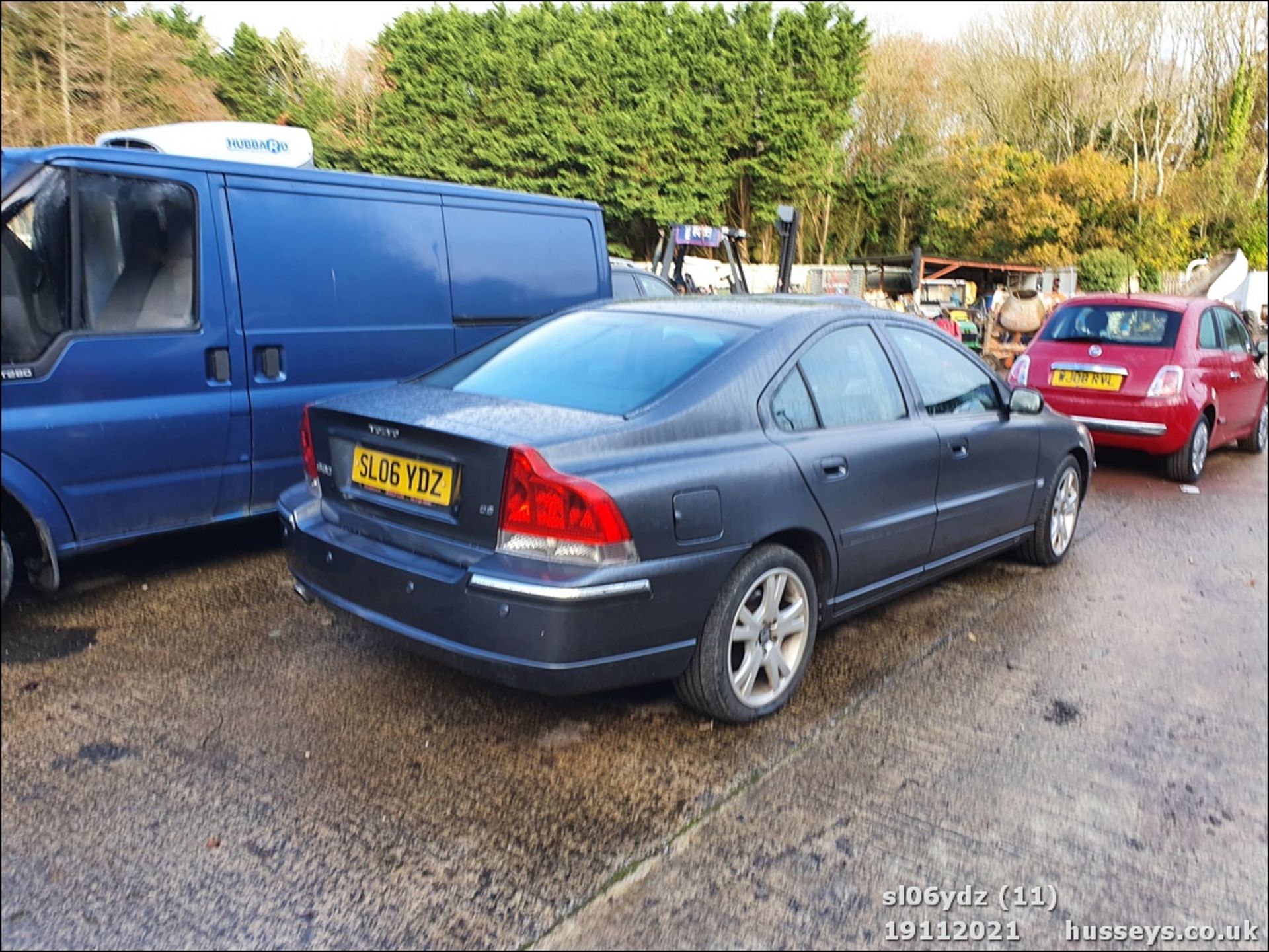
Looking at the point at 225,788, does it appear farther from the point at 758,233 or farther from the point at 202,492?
the point at 758,233

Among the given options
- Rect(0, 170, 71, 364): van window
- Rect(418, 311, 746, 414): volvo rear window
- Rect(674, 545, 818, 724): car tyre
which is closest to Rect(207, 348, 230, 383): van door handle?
Rect(0, 170, 71, 364): van window

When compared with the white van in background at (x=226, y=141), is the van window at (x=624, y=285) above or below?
below

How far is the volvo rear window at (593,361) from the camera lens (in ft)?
11.0

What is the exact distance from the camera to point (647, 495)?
2918mm

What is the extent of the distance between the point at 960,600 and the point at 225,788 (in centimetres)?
343

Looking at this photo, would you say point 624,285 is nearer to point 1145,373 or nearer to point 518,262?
point 518,262

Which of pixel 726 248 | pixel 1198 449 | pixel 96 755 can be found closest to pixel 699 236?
pixel 726 248

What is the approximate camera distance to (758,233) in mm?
34344

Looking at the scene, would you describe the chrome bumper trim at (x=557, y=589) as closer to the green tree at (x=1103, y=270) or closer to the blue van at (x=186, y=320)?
the blue van at (x=186, y=320)

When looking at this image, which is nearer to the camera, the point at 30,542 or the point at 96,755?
the point at 96,755

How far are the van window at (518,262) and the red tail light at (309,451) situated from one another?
2.09m

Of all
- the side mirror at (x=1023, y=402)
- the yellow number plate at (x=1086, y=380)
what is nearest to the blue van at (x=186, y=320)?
the side mirror at (x=1023, y=402)

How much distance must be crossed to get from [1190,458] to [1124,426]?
625 mm

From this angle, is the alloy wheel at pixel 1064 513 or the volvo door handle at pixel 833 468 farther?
the alloy wheel at pixel 1064 513
